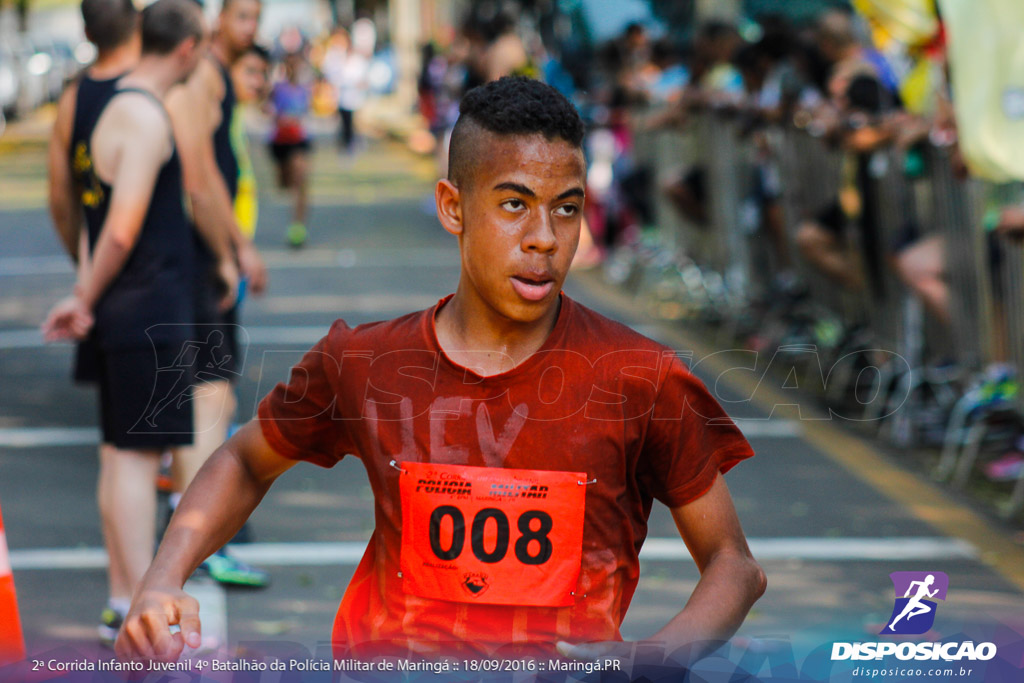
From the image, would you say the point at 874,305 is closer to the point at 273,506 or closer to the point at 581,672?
the point at 273,506

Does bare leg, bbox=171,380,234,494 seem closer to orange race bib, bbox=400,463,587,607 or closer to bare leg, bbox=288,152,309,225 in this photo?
orange race bib, bbox=400,463,587,607

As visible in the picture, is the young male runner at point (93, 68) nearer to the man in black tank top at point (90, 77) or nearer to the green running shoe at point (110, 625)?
the man in black tank top at point (90, 77)

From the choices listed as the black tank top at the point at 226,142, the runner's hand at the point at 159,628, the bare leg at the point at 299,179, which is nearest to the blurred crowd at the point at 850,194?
the black tank top at the point at 226,142

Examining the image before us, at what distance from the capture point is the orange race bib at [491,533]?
2496 mm

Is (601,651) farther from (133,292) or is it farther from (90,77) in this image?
(90,77)

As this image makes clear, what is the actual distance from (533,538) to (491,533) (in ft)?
0.25

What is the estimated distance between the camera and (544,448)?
98.0 inches

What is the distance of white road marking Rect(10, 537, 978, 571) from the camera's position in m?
5.86

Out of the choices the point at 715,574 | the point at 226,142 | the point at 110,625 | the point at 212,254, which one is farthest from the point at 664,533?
the point at 715,574

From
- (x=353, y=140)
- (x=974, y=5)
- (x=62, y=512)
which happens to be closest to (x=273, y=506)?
(x=62, y=512)

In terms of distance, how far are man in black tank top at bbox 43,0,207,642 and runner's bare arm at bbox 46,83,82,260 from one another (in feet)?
0.38

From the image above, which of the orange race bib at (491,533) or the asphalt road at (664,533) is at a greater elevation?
the orange race bib at (491,533)

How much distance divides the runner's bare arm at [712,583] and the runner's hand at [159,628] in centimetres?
59

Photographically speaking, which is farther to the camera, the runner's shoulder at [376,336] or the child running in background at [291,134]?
the child running in background at [291,134]
